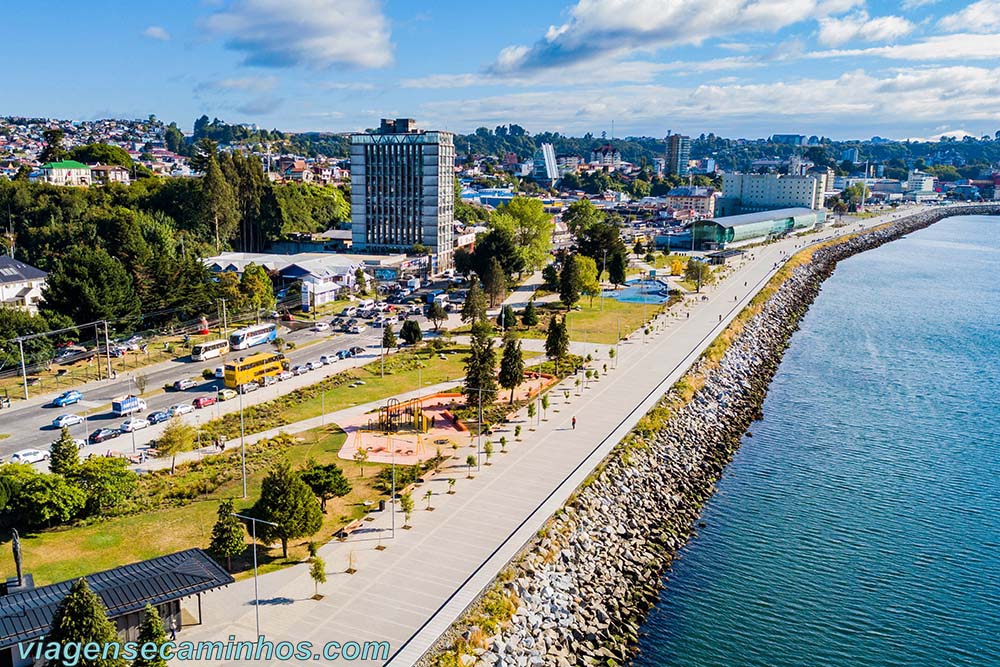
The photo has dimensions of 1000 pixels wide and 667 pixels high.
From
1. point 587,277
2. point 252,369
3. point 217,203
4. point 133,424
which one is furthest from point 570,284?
point 217,203

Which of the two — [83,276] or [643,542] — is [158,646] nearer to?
[643,542]

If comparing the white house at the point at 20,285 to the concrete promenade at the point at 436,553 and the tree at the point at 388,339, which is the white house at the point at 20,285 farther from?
the concrete promenade at the point at 436,553

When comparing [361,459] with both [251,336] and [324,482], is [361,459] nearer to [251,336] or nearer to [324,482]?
[324,482]

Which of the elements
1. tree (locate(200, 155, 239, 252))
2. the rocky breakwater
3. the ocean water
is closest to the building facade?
the ocean water

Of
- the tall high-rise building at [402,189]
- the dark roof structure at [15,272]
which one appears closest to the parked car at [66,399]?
the dark roof structure at [15,272]

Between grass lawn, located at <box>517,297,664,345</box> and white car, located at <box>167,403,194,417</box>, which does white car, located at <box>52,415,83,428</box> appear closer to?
white car, located at <box>167,403,194,417</box>
